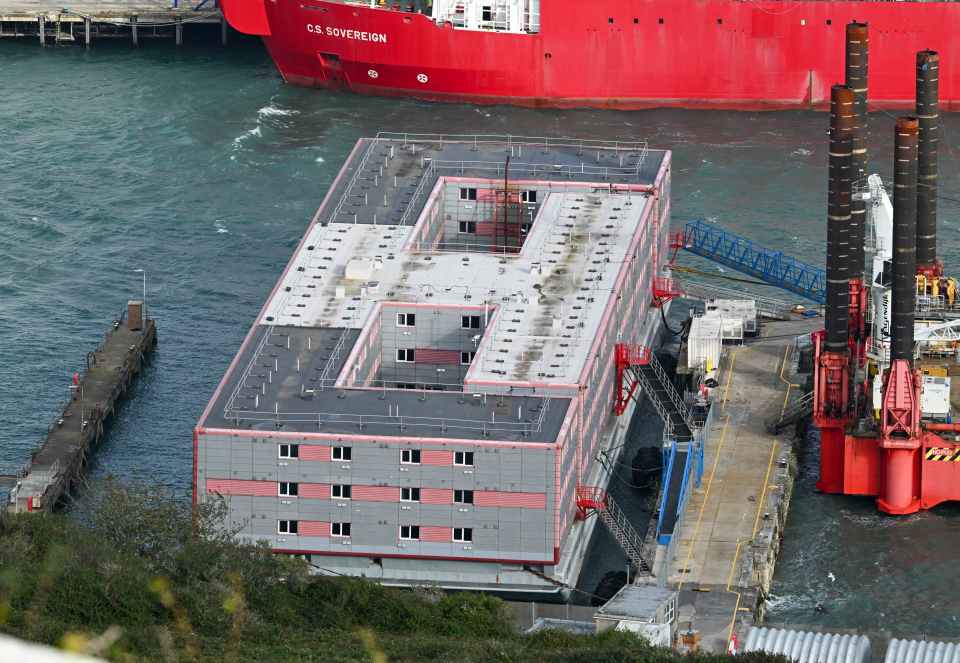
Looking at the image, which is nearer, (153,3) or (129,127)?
(129,127)

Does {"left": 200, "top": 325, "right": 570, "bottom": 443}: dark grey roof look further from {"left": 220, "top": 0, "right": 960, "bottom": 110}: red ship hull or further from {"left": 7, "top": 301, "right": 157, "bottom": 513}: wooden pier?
{"left": 220, "top": 0, "right": 960, "bottom": 110}: red ship hull

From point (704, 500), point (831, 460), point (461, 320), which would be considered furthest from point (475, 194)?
point (831, 460)

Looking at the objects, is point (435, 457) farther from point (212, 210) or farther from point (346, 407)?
point (212, 210)

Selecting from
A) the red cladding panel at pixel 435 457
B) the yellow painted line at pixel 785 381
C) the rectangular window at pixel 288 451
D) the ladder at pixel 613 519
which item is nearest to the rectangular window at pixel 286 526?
the rectangular window at pixel 288 451

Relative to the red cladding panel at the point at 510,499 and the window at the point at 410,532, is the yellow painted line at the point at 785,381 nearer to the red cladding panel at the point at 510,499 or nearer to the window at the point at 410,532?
the red cladding panel at the point at 510,499

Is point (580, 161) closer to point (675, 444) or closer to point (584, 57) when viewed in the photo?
point (675, 444)

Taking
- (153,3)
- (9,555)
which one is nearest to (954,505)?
(9,555)
